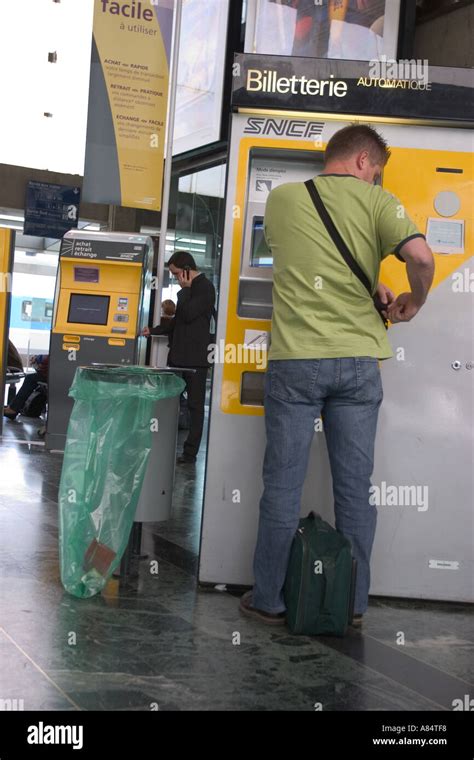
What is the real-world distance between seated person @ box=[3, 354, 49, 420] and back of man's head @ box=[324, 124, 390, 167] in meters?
7.03

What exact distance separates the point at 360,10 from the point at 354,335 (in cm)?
546

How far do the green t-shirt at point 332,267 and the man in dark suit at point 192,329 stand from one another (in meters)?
3.95

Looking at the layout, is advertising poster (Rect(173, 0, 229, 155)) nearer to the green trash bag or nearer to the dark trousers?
the dark trousers

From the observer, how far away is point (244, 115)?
3389 mm

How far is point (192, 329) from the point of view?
6.97 meters

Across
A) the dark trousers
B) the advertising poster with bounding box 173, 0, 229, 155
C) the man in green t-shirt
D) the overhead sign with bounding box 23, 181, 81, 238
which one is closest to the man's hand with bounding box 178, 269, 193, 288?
the dark trousers

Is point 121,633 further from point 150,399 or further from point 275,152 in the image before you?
point 275,152

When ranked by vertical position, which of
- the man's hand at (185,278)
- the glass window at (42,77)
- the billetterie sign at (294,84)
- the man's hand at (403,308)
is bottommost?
the man's hand at (403,308)

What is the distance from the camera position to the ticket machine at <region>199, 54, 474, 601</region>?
11.1 ft

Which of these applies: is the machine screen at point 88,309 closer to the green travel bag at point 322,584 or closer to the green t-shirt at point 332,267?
the green t-shirt at point 332,267

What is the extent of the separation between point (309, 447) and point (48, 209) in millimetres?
12143

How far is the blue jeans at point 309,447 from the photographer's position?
293cm

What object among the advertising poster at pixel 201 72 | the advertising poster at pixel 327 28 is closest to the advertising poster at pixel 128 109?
the advertising poster at pixel 327 28
